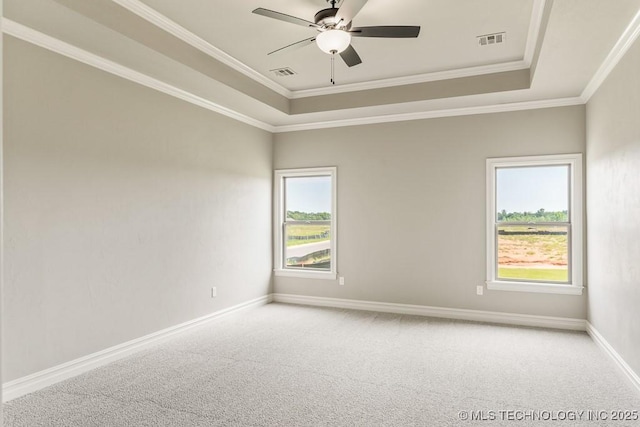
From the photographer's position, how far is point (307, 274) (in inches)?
238

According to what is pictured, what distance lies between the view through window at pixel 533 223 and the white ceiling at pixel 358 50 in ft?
2.81

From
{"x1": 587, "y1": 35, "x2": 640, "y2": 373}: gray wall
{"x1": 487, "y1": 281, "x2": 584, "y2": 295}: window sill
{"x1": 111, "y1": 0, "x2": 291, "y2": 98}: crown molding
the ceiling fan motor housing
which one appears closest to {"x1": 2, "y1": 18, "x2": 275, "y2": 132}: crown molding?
{"x1": 111, "y1": 0, "x2": 291, "y2": 98}: crown molding

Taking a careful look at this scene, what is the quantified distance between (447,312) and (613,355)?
6.18 feet

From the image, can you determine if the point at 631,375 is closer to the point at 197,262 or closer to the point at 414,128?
the point at 414,128

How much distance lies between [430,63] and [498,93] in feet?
2.77

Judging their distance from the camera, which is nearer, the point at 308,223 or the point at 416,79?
the point at 416,79

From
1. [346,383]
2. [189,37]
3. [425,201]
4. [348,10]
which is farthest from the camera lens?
[425,201]

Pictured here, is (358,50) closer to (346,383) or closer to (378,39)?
(378,39)

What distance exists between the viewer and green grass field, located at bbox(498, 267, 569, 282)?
489 centimetres

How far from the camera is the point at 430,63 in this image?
446cm

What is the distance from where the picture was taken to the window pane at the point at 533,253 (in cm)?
489

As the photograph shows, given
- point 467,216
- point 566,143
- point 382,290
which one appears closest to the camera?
point 566,143

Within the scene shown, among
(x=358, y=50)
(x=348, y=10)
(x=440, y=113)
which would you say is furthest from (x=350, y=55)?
(x=440, y=113)

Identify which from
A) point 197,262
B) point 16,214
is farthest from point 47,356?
point 197,262
